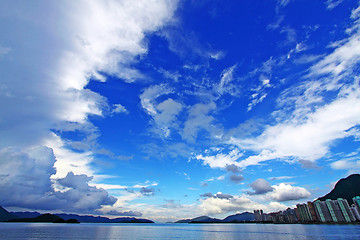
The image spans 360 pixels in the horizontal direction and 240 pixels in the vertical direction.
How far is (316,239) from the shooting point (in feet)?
357

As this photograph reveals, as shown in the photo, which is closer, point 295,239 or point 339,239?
point 339,239

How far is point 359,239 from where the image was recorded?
101 metres

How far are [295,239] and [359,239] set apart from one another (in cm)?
2999

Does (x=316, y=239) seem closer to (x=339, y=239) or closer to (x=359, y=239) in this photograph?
(x=339, y=239)

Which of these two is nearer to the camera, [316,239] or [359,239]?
[359,239]

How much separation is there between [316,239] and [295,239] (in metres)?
10.7

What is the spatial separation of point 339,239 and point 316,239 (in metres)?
11.3

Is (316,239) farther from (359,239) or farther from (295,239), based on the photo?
(359,239)

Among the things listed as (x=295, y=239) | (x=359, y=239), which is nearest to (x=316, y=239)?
(x=295, y=239)

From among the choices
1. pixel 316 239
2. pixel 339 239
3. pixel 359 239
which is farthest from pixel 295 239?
pixel 359 239

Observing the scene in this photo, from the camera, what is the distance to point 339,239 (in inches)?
4190

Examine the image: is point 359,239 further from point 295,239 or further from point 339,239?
point 295,239

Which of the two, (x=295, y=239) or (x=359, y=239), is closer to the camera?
(x=359, y=239)
